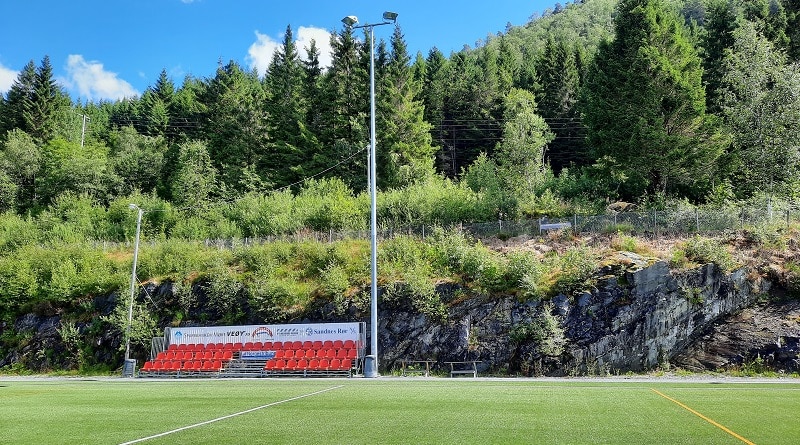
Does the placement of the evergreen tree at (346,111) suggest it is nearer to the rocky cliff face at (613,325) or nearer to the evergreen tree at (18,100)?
the rocky cliff face at (613,325)

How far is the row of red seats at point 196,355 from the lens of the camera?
30.4 m

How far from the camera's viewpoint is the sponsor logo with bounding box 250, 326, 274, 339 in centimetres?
3061

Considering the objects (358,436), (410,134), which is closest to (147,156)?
(410,134)

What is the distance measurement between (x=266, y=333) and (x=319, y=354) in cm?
423

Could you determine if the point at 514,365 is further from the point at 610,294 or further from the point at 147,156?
the point at 147,156

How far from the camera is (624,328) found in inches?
996

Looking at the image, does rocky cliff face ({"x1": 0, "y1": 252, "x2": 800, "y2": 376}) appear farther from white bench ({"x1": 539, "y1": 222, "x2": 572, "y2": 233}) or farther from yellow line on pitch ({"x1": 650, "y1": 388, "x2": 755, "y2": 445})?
yellow line on pitch ({"x1": 650, "y1": 388, "x2": 755, "y2": 445})

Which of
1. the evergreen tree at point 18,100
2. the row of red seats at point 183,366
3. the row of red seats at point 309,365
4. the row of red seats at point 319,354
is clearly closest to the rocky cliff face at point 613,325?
the row of red seats at point 319,354

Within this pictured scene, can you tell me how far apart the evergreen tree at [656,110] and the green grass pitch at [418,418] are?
81.5 feet

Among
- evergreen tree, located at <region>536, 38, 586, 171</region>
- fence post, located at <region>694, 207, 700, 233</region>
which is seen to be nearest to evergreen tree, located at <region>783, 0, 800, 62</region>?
evergreen tree, located at <region>536, 38, 586, 171</region>

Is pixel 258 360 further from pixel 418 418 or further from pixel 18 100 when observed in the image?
pixel 18 100

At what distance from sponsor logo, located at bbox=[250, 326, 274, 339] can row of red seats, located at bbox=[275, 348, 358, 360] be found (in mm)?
1613

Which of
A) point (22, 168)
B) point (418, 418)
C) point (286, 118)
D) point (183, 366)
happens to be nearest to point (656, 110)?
point (183, 366)

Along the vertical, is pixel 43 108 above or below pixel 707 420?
above
